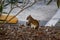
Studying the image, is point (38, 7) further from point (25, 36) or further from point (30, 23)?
point (25, 36)

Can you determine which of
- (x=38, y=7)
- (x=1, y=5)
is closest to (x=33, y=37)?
(x=1, y=5)

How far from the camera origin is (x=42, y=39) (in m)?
4.01

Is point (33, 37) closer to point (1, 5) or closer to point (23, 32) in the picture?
point (23, 32)

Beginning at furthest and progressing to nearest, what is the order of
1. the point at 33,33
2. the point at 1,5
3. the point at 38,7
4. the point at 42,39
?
the point at 38,7 → the point at 33,33 → the point at 42,39 → the point at 1,5

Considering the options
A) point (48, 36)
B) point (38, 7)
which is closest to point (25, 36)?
point (48, 36)

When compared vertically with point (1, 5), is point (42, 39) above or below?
below

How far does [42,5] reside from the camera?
1016cm

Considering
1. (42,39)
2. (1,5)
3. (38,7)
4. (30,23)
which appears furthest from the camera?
(38,7)

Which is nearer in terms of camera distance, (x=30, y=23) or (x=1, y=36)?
(x=1, y=36)

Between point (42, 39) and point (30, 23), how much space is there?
1.23 m

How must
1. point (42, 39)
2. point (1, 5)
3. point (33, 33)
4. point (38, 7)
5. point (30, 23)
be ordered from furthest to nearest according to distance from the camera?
point (38, 7) < point (30, 23) < point (33, 33) < point (42, 39) < point (1, 5)

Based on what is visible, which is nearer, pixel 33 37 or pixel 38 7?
pixel 33 37

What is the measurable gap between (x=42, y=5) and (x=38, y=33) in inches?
231

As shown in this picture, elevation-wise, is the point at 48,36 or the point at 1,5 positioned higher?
the point at 1,5
